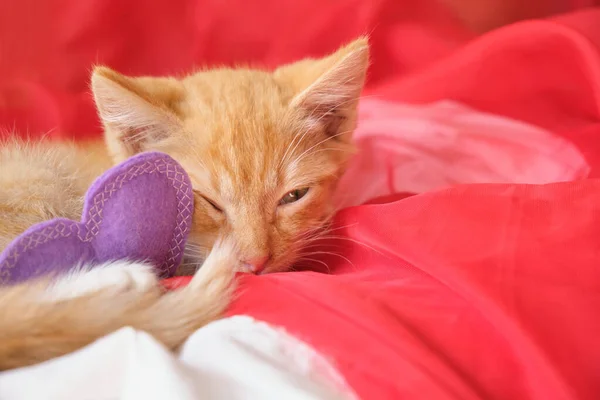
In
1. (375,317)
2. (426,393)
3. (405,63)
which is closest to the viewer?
(426,393)

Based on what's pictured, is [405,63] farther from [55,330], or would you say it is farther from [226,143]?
[55,330]

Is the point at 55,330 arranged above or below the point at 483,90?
below

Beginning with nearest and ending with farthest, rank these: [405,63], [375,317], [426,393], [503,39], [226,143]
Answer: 1. [426,393]
2. [375,317]
3. [226,143]
4. [503,39]
5. [405,63]

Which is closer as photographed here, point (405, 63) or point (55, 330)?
point (55, 330)

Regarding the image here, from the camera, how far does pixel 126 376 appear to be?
713mm

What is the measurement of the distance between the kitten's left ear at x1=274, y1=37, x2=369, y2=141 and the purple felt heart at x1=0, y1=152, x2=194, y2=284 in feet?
1.21

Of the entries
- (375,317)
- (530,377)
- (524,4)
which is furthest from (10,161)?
(524,4)

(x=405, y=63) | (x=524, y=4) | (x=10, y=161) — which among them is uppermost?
(x=524, y=4)

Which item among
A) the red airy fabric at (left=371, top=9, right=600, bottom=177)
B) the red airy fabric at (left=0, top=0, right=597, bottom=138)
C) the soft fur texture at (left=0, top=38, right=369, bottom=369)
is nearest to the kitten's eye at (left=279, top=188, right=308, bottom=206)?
the soft fur texture at (left=0, top=38, right=369, bottom=369)

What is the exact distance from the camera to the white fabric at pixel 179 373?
68cm

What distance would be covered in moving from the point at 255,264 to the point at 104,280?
306mm

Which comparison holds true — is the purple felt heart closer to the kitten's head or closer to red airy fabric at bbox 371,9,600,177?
the kitten's head

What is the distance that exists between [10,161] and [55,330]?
0.59 m

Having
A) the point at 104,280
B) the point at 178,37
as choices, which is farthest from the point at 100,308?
the point at 178,37
